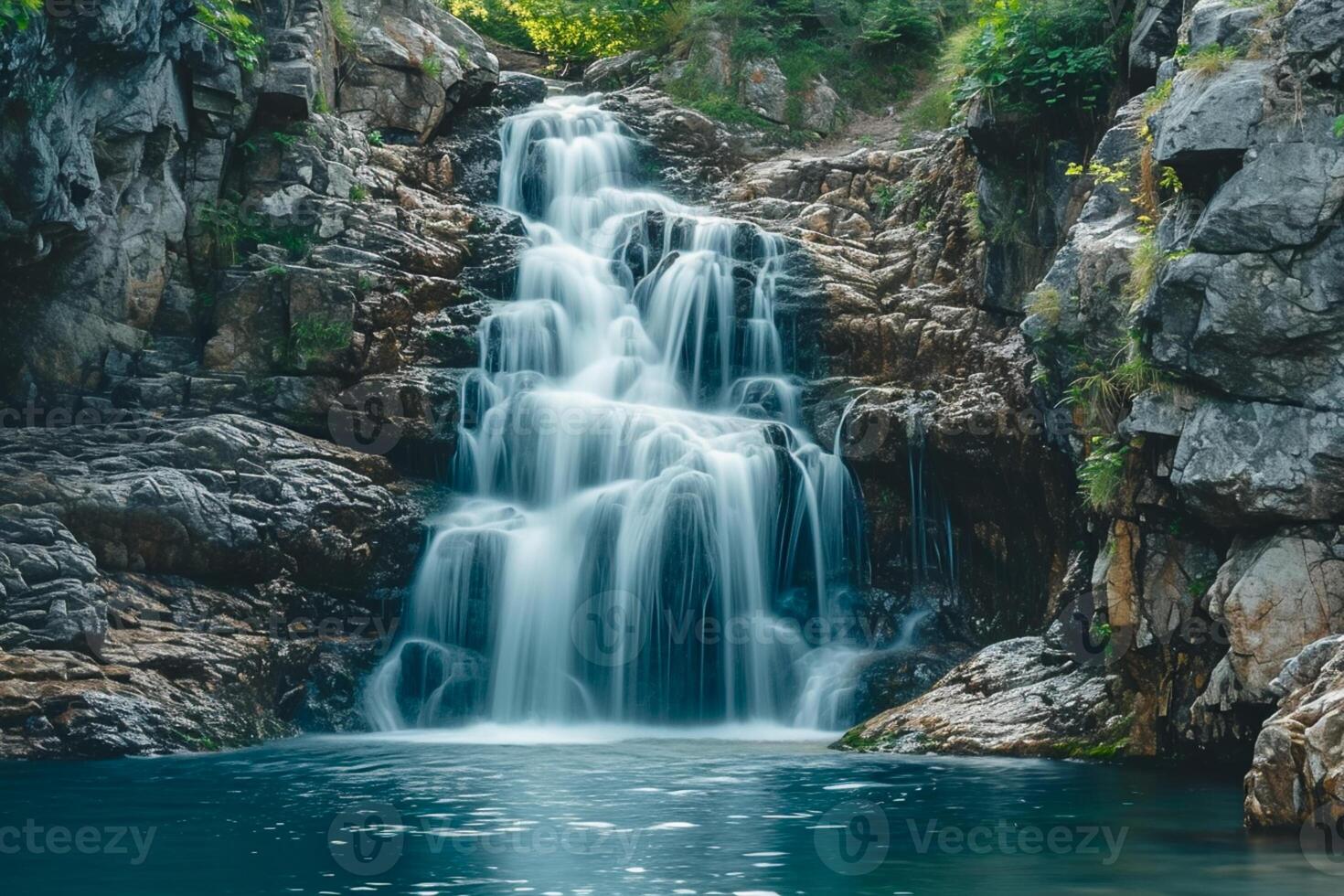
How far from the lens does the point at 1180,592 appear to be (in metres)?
10.7

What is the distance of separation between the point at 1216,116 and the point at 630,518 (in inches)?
287

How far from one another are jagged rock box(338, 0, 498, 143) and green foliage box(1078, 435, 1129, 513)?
12971 millimetres

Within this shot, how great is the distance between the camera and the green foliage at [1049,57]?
1466 centimetres

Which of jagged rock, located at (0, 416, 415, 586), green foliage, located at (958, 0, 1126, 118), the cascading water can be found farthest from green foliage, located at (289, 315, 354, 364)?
green foliage, located at (958, 0, 1126, 118)

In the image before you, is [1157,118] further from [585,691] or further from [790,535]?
[585,691]

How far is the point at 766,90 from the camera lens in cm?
2341

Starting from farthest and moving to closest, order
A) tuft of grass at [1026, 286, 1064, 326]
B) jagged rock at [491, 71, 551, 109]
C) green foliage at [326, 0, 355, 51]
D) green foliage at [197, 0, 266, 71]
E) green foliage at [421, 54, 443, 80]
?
jagged rock at [491, 71, 551, 109] → green foliage at [421, 54, 443, 80] → green foliage at [326, 0, 355, 51] → green foliage at [197, 0, 266, 71] → tuft of grass at [1026, 286, 1064, 326]

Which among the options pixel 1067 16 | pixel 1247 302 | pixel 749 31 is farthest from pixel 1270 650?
pixel 749 31

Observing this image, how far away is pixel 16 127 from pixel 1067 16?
10947mm

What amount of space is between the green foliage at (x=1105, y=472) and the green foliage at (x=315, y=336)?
352 inches

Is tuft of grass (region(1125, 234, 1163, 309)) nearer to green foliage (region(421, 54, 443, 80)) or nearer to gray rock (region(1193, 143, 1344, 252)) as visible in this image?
gray rock (region(1193, 143, 1344, 252))

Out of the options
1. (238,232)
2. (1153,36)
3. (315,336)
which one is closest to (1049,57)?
(1153,36)

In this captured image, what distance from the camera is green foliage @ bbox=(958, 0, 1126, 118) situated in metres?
14.7

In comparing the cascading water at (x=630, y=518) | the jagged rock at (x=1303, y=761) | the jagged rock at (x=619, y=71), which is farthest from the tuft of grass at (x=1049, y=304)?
the jagged rock at (x=619, y=71)
